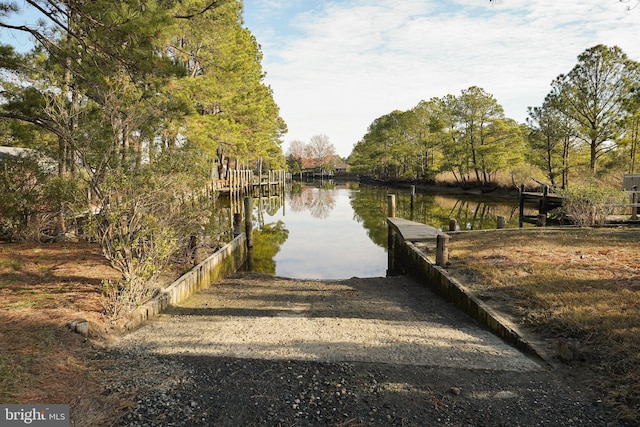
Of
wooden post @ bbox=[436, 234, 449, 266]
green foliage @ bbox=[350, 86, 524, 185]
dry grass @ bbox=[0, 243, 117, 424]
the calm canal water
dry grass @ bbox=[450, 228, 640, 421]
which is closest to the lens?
dry grass @ bbox=[0, 243, 117, 424]

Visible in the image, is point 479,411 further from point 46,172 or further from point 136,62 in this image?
point 46,172

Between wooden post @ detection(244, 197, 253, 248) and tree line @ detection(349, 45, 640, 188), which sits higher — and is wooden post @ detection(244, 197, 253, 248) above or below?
below

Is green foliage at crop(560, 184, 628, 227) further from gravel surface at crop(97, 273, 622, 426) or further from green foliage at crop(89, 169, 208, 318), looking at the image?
green foliage at crop(89, 169, 208, 318)

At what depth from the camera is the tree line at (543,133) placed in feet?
75.1

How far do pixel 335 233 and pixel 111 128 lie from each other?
1253 centimetres

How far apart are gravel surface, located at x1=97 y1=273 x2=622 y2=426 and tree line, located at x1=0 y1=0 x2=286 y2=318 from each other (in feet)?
4.75

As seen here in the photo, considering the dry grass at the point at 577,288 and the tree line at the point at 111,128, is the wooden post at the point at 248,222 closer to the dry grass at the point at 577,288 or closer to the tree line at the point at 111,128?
the tree line at the point at 111,128

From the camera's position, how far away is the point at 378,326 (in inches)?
203

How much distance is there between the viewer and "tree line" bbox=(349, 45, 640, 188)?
75.1 feet

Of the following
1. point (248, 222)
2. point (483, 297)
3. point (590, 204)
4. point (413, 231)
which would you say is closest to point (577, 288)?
point (483, 297)

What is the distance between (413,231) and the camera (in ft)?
41.3

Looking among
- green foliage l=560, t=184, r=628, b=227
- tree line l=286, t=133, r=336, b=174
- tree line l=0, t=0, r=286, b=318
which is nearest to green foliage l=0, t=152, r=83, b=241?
tree line l=0, t=0, r=286, b=318

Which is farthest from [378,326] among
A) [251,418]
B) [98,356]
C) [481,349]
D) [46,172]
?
[46,172]

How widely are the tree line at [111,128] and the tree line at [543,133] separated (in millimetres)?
15306
